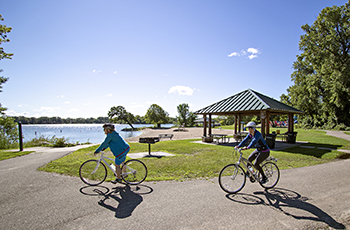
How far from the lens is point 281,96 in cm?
5884

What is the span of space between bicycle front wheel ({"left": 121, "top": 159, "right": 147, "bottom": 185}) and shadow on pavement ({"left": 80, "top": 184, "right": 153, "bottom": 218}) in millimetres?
222

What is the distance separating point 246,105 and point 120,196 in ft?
41.9

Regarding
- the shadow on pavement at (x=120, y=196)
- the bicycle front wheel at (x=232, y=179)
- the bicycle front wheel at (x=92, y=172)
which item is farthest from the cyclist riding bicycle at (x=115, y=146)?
the bicycle front wheel at (x=232, y=179)

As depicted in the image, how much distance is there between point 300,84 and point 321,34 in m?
11.8

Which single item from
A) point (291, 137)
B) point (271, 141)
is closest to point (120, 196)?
point (271, 141)

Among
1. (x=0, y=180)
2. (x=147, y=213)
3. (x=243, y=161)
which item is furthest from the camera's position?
(x=0, y=180)

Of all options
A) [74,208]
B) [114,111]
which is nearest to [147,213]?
[74,208]

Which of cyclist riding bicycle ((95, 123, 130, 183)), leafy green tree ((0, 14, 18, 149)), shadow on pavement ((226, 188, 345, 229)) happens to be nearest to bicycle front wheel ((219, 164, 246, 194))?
shadow on pavement ((226, 188, 345, 229))

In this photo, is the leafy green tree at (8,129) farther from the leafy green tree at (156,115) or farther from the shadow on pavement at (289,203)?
the leafy green tree at (156,115)

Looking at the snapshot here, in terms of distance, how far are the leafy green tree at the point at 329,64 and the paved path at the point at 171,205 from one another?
111ft

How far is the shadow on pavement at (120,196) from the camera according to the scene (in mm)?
3926

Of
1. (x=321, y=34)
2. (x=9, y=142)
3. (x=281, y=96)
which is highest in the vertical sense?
(x=321, y=34)

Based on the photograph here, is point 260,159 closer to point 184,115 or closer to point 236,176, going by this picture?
point 236,176

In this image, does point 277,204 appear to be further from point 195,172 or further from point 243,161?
point 195,172
